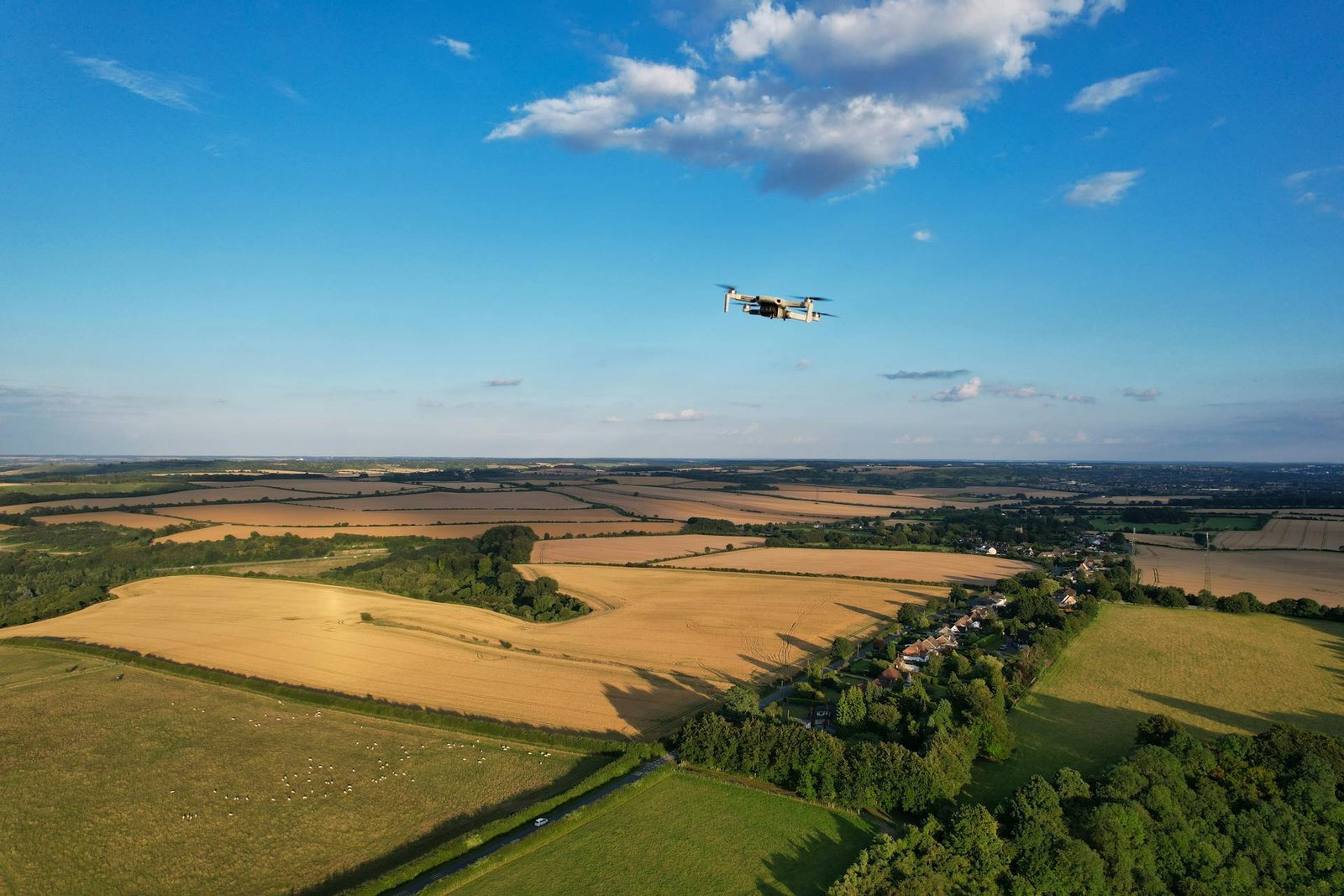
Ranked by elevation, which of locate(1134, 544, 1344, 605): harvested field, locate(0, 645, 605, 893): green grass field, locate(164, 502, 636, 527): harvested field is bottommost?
locate(0, 645, 605, 893): green grass field

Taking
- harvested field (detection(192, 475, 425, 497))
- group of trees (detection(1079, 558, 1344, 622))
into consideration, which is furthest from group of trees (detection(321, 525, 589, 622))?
harvested field (detection(192, 475, 425, 497))

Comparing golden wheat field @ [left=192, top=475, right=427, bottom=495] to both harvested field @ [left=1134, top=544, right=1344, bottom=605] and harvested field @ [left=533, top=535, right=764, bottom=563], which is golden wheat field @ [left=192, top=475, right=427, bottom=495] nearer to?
harvested field @ [left=533, top=535, right=764, bottom=563]

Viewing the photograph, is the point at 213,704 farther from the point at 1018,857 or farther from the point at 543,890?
the point at 1018,857

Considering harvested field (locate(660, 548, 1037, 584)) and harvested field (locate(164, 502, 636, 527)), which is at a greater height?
harvested field (locate(164, 502, 636, 527))

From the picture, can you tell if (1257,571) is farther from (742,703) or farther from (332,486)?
(332,486)

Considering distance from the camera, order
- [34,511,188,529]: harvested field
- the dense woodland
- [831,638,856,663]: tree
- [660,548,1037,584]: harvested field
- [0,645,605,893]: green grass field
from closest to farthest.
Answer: [0,645,605,893]: green grass field, [831,638,856,663]: tree, the dense woodland, [660,548,1037,584]: harvested field, [34,511,188,529]: harvested field

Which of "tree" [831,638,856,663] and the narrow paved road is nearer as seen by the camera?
the narrow paved road
